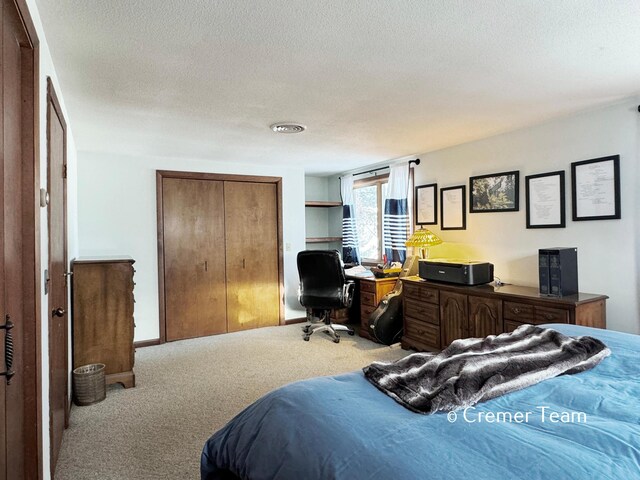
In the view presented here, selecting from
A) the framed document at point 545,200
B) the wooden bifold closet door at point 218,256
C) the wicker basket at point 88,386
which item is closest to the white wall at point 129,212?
the wooden bifold closet door at point 218,256

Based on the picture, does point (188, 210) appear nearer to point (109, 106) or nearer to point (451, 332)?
point (109, 106)

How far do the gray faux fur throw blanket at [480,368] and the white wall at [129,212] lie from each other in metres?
3.72

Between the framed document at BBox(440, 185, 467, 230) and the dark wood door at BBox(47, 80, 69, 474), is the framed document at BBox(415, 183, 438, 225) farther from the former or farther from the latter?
the dark wood door at BBox(47, 80, 69, 474)

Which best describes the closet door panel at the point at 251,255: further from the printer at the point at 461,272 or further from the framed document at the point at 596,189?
the framed document at the point at 596,189

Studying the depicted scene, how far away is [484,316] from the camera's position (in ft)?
10.6

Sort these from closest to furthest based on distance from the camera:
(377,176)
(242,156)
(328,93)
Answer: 1. (328,93)
2. (242,156)
3. (377,176)

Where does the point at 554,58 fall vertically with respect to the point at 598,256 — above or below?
above

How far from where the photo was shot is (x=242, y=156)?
4.60 m

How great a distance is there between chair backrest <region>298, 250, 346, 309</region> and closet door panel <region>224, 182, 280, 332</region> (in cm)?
76

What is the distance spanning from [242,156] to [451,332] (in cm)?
303

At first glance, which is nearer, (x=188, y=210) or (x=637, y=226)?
(x=637, y=226)

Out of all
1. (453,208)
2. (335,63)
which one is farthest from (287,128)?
(453,208)

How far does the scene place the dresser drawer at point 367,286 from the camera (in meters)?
4.57

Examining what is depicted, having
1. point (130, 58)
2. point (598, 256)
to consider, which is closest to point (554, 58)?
point (598, 256)
